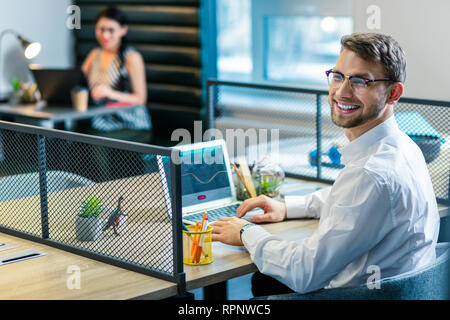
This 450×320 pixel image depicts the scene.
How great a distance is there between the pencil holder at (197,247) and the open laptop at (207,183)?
40 centimetres

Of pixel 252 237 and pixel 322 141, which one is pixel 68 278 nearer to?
pixel 252 237

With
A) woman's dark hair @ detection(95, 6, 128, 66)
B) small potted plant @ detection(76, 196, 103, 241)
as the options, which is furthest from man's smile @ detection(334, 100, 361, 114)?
woman's dark hair @ detection(95, 6, 128, 66)

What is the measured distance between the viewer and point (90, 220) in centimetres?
223

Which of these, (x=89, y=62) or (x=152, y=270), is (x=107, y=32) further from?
(x=152, y=270)

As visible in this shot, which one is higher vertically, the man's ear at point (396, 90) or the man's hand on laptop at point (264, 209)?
the man's ear at point (396, 90)

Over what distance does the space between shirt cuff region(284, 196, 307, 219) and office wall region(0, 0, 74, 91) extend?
459cm

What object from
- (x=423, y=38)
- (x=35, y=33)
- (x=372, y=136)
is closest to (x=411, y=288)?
(x=372, y=136)

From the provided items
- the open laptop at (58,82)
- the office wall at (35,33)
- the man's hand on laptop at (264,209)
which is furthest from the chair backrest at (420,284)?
the office wall at (35,33)

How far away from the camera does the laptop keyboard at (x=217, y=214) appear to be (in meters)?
2.55

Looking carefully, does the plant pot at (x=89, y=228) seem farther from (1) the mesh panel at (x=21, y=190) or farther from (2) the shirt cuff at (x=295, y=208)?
(2) the shirt cuff at (x=295, y=208)

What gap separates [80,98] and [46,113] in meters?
0.27

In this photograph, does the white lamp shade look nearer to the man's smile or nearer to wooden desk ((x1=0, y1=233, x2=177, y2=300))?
wooden desk ((x1=0, y1=233, x2=177, y2=300))

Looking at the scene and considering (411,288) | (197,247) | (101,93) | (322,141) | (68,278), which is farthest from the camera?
(101,93)

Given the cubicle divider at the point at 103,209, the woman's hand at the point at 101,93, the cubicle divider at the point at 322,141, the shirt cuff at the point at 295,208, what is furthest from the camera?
the woman's hand at the point at 101,93
